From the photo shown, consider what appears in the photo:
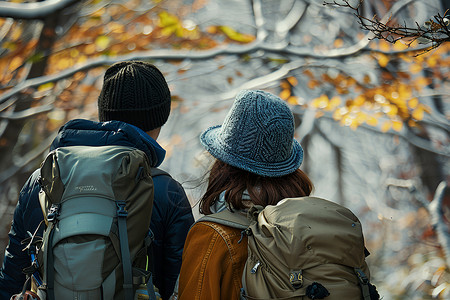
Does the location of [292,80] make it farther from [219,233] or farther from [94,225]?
[94,225]

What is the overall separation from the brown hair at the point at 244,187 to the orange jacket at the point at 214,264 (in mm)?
131

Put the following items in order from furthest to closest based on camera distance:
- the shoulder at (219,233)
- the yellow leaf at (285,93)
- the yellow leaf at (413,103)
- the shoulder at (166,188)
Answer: the yellow leaf at (285,93) < the yellow leaf at (413,103) < the shoulder at (166,188) < the shoulder at (219,233)

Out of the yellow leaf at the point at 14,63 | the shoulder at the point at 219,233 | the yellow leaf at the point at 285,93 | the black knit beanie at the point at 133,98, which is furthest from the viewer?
the yellow leaf at the point at 285,93

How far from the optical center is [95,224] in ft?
4.50

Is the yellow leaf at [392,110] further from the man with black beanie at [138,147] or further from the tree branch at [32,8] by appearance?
the man with black beanie at [138,147]

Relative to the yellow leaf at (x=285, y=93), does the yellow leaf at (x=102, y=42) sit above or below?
above

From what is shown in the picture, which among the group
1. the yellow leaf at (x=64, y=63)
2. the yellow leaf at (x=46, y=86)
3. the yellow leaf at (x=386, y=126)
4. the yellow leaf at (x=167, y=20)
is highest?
the yellow leaf at (x=167, y=20)

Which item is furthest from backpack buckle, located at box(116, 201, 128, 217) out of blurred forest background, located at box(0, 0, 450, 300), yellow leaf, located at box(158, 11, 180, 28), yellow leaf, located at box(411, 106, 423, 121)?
yellow leaf, located at box(411, 106, 423, 121)

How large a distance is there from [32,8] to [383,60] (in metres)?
4.16

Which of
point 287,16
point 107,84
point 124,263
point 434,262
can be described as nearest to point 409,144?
point 434,262

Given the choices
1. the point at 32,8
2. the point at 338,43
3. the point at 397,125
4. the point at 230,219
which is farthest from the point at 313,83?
the point at 230,219

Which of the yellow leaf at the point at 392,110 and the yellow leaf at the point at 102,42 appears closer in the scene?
the yellow leaf at the point at 392,110

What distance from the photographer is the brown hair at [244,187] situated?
158 cm

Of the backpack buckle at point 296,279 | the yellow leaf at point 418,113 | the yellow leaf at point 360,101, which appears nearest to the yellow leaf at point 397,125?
the yellow leaf at point 418,113
